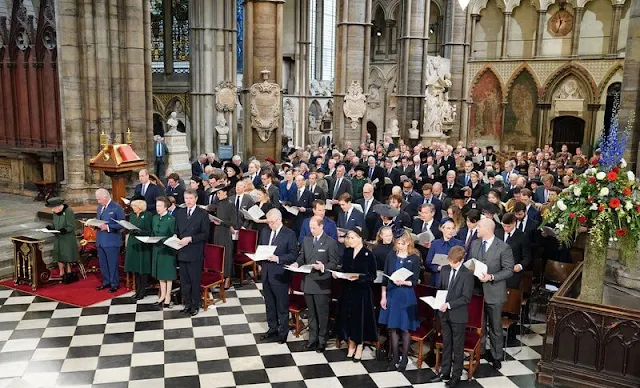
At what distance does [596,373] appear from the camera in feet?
22.1

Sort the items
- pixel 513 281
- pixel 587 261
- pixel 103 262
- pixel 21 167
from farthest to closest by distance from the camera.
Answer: pixel 21 167 → pixel 103 262 → pixel 513 281 → pixel 587 261

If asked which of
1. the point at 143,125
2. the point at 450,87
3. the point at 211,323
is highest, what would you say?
the point at 450,87

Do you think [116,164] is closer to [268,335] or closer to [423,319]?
[268,335]

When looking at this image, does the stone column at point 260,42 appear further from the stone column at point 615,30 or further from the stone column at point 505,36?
the stone column at point 615,30

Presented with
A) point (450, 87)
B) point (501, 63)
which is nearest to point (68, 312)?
point (450, 87)

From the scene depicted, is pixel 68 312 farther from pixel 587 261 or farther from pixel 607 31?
pixel 607 31

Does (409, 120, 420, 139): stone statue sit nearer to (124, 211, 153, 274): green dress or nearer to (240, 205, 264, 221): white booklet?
(240, 205, 264, 221): white booklet

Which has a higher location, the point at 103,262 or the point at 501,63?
the point at 501,63

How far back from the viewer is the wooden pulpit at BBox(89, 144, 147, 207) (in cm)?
1134

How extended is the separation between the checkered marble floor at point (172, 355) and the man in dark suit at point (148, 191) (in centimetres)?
218

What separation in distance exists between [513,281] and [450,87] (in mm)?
23081

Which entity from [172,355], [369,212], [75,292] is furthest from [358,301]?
[75,292]

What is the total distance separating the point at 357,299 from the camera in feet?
23.8

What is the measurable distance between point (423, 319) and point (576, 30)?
24794 mm
